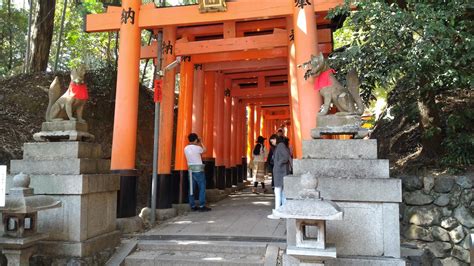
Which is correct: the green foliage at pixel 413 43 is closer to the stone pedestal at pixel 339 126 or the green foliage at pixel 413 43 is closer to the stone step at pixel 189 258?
the stone pedestal at pixel 339 126

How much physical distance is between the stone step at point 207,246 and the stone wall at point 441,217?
2.61m

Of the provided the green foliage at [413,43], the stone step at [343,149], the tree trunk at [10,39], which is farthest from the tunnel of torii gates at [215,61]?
the tree trunk at [10,39]

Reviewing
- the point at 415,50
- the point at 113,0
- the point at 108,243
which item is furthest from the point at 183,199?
the point at 113,0

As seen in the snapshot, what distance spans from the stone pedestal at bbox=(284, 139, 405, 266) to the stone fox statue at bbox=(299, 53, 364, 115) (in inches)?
26.2

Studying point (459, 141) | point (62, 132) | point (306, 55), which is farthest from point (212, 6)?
point (459, 141)

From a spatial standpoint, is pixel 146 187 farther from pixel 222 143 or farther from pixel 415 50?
pixel 415 50

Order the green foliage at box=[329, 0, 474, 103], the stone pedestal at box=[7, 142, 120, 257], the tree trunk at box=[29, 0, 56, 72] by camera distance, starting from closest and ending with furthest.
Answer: the green foliage at box=[329, 0, 474, 103] < the stone pedestal at box=[7, 142, 120, 257] < the tree trunk at box=[29, 0, 56, 72]

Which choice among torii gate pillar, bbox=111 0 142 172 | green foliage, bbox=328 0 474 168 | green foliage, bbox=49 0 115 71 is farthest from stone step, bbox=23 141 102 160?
green foliage, bbox=49 0 115 71

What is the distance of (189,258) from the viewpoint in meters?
5.47

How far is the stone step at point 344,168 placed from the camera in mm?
4469

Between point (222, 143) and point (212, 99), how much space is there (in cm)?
167

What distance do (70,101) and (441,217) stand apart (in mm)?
6036

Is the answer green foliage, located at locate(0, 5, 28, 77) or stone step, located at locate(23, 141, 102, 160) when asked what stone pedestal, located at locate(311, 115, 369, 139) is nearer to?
stone step, located at locate(23, 141, 102, 160)

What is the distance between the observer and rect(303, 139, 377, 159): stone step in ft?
15.1
